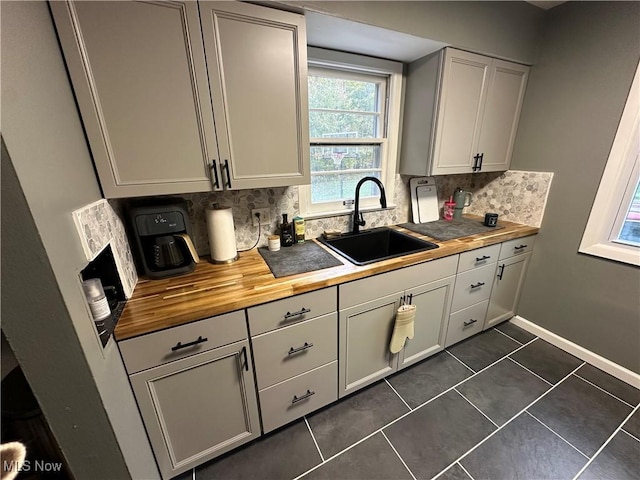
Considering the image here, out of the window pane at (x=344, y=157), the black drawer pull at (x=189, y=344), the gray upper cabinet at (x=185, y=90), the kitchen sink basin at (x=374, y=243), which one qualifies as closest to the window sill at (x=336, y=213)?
the kitchen sink basin at (x=374, y=243)

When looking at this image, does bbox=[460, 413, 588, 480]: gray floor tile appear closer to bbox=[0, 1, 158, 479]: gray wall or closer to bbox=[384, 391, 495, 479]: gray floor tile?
bbox=[384, 391, 495, 479]: gray floor tile

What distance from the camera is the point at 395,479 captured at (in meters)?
Result: 1.21

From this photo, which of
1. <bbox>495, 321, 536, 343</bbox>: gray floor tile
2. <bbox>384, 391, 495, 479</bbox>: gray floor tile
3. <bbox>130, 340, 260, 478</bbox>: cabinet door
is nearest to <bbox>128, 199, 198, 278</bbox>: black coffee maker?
<bbox>130, 340, 260, 478</bbox>: cabinet door

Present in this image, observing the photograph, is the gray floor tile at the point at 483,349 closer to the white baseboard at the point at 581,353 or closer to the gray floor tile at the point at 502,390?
the gray floor tile at the point at 502,390

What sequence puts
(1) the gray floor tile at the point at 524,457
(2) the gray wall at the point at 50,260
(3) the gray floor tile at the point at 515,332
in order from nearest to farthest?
(2) the gray wall at the point at 50,260, (1) the gray floor tile at the point at 524,457, (3) the gray floor tile at the point at 515,332

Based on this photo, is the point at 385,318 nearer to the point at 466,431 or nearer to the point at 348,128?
the point at 466,431

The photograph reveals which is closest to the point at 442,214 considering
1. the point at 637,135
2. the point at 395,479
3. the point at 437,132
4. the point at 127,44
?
the point at 437,132

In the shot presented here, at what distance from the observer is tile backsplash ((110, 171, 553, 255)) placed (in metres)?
1.51

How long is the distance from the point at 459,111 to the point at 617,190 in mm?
1141

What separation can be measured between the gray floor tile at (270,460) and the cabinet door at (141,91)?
1.37 m

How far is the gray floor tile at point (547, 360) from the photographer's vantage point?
69.8 inches

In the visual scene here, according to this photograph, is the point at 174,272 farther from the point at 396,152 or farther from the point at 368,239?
the point at 396,152

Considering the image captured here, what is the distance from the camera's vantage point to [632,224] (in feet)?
5.43

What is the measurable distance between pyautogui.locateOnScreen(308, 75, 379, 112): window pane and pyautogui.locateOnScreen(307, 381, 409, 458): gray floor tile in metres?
1.89
